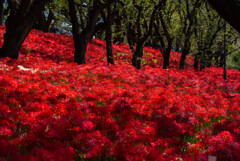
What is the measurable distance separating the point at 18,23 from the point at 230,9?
376 inches

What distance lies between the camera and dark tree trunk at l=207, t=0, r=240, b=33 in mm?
3109

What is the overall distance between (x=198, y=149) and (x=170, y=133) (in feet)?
2.14

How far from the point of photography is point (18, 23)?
10.0m

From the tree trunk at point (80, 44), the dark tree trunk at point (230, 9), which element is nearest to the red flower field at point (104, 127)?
the dark tree trunk at point (230, 9)

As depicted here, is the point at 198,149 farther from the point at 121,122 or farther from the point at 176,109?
the point at 176,109

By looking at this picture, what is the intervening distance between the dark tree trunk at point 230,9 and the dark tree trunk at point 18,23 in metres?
9.06

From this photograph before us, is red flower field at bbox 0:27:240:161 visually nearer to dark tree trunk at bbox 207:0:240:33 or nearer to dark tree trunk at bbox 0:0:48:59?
dark tree trunk at bbox 207:0:240:33

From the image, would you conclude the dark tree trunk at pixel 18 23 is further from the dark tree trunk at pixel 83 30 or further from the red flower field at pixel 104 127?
the red flower field at pixel 104 127

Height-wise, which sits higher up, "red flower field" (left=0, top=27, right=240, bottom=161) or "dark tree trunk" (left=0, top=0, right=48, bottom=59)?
"dark tree trunk" (left=0, top=0, right=48, bottom=59)

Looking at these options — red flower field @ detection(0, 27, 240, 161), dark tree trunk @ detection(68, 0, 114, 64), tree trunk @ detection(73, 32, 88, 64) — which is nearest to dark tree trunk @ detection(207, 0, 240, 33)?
red flower field @ detection(0, 27, 240, 161)

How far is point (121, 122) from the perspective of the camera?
4188mm

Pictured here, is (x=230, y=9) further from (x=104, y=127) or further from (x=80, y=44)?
(x=80, y=44)

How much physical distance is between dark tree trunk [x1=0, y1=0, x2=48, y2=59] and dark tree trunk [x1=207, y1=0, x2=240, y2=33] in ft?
29.7

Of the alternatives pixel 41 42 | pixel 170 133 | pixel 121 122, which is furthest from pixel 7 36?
pixel 170 133
